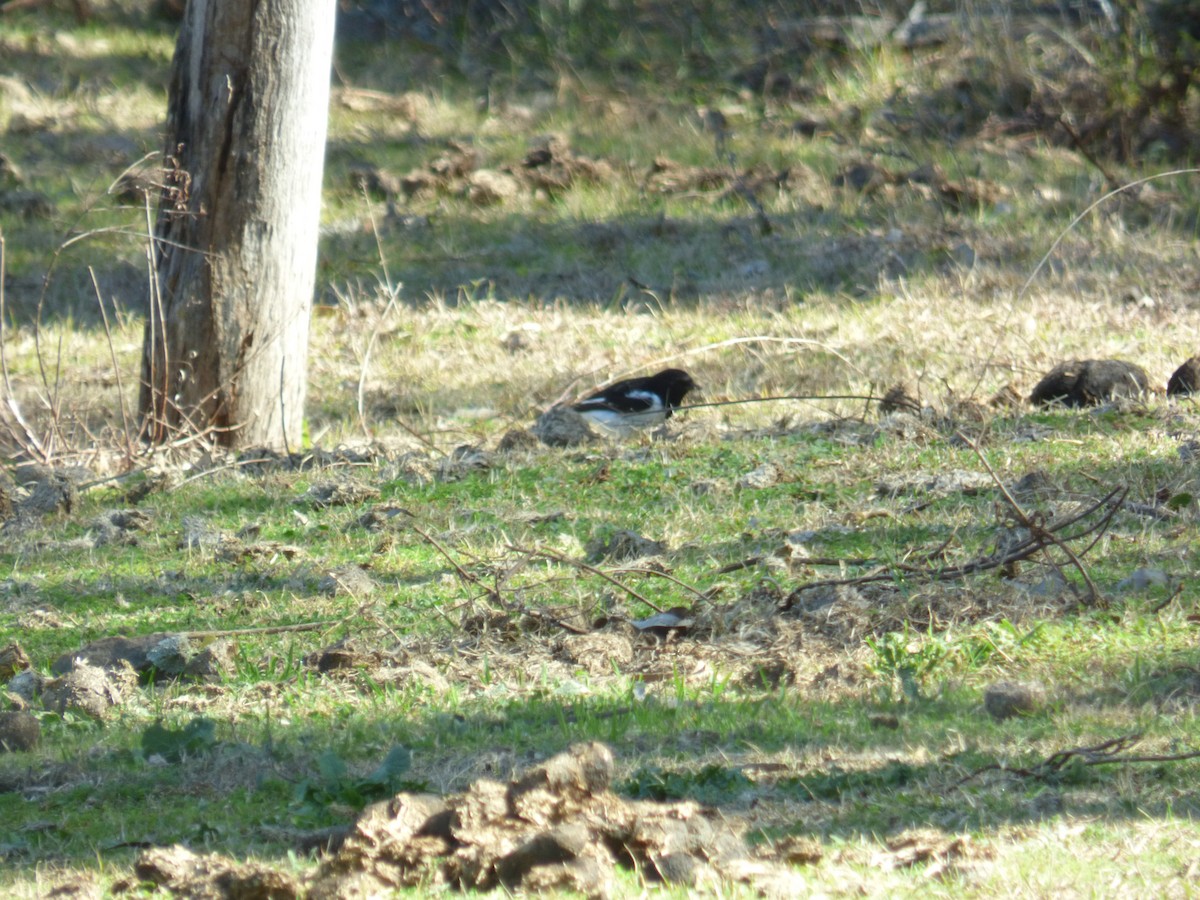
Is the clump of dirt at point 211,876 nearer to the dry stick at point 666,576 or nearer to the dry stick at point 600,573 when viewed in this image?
the dry stick at point 600,573

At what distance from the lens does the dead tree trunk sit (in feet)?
25.1

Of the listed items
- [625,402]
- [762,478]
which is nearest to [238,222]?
[625,402]

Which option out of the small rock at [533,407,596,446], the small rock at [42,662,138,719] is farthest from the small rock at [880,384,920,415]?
the small rock at [42,662,138,719]

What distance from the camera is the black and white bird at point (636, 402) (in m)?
7.95

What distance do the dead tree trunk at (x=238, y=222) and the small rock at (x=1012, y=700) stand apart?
455 centimetres

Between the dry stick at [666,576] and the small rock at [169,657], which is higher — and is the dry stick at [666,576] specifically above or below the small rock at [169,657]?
above

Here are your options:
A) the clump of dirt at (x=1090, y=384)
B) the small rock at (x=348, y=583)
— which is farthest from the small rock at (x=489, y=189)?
the small rock at (x=348, y=583)

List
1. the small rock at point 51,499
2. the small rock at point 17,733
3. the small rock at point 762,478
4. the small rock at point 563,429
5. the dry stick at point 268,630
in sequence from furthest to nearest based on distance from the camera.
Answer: the small rock at point 563,429 → the small rock at point 51,499 → the small rock at point 762,478 → the dry stick at point 268,630 → the small rock at point 17,733

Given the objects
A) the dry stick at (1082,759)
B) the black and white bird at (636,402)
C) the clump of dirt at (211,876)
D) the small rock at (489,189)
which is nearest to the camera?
the clump of dirt at (211,876)

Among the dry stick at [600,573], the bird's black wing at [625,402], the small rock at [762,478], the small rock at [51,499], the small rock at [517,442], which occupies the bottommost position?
the small rock at [51,499]

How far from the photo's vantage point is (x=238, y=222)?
25.7 feet

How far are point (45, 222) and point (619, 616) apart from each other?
374 inches

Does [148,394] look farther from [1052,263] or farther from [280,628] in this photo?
[1052,263]

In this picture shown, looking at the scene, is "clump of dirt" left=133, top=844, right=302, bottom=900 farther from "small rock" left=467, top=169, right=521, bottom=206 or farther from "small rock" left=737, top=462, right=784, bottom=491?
"small rock" left=467, top=169, right=521, bottom=206
